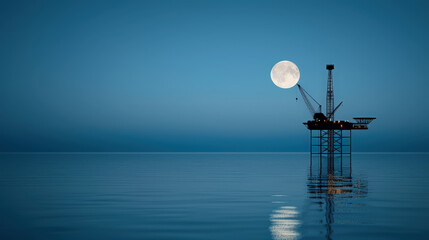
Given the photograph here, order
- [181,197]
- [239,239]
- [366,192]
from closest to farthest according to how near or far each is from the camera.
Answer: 1. [239,239]
2. [181,197]
3. [366,192]

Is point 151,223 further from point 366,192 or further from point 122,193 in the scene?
point 366,192

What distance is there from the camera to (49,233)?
1487 cm

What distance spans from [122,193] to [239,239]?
53.4 feet

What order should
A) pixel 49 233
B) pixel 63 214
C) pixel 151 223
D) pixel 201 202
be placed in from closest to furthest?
pixel 49 233, pixel 151 223, pixel 63 214, pixel 201 202

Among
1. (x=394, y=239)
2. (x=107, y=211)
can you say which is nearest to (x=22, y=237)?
(x=107, y=211)

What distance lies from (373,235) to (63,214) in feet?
44.1

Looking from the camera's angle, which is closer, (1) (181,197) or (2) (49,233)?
(2) (49,233)

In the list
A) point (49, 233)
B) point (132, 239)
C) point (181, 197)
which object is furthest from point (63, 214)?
point (181, 197)

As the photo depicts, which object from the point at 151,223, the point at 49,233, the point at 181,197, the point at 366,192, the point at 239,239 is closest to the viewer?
the point at 239,239

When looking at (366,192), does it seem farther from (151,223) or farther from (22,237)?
(22,237)

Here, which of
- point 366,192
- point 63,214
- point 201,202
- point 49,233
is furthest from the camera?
point 366,192

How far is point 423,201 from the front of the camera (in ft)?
77.7

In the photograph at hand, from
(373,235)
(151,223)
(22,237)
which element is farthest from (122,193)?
(373,235)

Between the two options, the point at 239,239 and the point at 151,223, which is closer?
the point at 239,239
